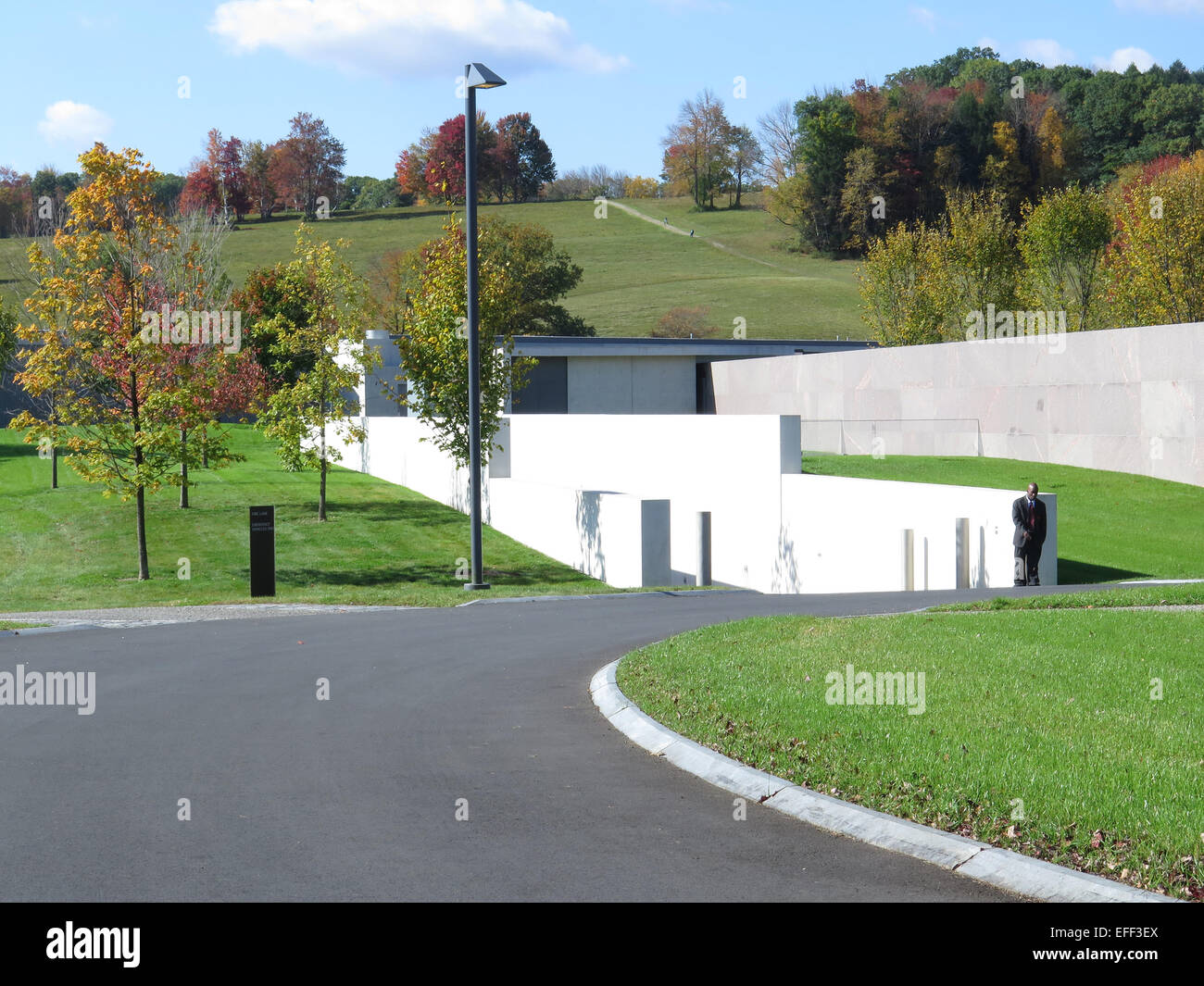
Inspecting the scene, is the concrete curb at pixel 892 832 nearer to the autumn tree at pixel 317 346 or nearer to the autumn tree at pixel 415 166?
the autumn tree at pixel 317 346

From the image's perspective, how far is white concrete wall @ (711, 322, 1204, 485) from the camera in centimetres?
2750

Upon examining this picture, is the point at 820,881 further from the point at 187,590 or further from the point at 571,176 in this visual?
the point at 571,176

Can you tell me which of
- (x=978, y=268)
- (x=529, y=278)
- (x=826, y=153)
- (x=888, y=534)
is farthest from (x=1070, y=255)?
(x=826, y=153)

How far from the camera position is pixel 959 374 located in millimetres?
33781

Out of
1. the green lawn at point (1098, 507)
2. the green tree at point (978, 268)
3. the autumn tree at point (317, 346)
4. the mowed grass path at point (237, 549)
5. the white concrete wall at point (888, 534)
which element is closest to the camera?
the white concrete wall at point (888, 534)

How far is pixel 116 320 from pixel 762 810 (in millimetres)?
21540

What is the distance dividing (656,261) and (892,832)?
101 m

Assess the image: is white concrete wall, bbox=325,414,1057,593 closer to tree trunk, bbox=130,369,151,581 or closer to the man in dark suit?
the man in dark suit

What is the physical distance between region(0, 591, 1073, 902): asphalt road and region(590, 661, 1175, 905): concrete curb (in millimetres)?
101

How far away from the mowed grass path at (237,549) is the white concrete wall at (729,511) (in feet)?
3.54

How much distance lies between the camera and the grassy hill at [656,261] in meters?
81.4

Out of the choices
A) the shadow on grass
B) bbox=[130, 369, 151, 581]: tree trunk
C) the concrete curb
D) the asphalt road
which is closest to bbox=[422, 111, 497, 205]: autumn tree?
bbox=[130, 369, 151, 581]: tree trunk

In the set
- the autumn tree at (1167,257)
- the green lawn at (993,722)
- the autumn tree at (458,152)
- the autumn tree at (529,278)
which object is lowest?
the green lawn at (993,722)

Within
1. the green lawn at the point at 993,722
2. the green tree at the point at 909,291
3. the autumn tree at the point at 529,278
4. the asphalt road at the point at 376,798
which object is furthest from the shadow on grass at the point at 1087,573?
the autumn tree at the point at 529,278
